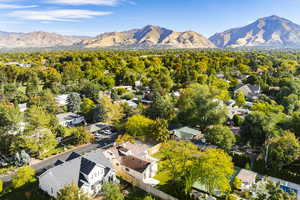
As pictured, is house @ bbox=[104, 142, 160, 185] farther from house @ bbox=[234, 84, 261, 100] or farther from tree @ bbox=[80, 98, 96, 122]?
house @ bbox=[234, 84, 261, 100]

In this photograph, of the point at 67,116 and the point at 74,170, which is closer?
the point at 74,170

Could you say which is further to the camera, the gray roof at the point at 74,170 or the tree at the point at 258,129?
the tree at the point at 258,129

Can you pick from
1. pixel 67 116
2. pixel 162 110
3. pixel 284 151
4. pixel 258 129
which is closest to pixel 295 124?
pixel 258 129

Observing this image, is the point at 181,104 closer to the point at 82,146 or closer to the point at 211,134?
the point at 211,134

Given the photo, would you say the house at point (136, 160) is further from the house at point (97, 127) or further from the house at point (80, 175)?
the house at point (97, 127)

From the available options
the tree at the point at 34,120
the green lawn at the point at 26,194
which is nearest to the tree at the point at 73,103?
the tree at the point at 34,120

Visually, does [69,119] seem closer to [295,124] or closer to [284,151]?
[284,151]

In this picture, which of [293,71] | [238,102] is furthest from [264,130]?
[293,71]
